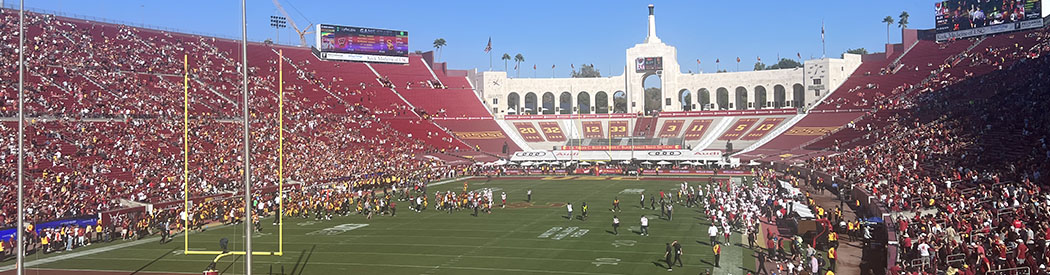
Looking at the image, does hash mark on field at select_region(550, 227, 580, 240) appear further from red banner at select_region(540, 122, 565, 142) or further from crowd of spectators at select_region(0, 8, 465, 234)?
red banner at select_region(540, 122, 565, 142)

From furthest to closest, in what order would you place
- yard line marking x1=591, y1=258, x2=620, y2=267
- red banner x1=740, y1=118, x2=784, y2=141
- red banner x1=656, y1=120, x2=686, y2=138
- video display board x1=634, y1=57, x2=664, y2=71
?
video display board x1=634, y1=57, x2=664, y2=71, red banner x1=656, y1=120, x2=686, y2=138, red banner x1=740, y1=118, x2=784, y2=141, yard line marking x1=591, y1=258, x2=620, y2=267

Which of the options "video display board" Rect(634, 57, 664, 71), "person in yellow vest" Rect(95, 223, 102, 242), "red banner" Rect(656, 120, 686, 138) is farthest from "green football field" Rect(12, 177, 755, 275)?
"video display board" Rect(634, 57, 664, 71)

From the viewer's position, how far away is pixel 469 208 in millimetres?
37156

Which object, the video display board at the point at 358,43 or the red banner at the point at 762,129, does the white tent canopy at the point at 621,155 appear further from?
the video display board at the point at 358,43

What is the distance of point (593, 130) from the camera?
3226 inches

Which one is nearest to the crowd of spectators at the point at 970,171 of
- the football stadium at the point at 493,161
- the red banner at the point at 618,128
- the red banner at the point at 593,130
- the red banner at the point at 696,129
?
the football stadium at the point at 493,161

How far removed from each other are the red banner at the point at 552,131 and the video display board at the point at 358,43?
58.0ft

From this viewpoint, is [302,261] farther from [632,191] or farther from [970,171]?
[970,171]

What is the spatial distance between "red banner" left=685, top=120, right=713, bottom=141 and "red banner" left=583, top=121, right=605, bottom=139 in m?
8.93

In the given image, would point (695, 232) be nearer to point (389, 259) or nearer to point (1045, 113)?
point (389, 259)

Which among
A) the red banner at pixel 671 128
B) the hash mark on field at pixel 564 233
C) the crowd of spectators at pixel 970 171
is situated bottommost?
the hash mark on field at pixel 564 233

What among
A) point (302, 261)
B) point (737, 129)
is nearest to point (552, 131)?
point (737, 129)

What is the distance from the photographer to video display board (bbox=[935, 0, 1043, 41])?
6303 cm

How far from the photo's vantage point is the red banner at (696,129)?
76.7 m
